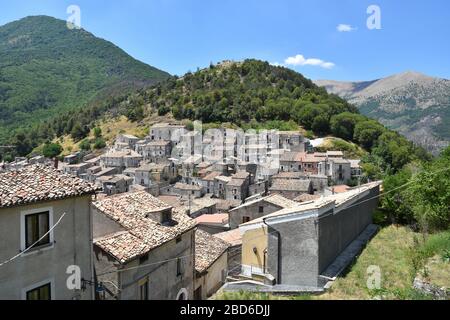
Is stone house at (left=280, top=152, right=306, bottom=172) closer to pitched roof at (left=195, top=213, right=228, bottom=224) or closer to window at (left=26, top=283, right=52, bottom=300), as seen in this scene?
pitched roof at (left=195, top=213, right=228, bottom=224)

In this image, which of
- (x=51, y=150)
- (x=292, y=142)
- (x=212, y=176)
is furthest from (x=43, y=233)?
(x=51, y=150)

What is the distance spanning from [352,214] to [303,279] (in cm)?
492

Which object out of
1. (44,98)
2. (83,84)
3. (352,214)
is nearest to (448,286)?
(352,214)

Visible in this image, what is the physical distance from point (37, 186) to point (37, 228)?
109 centimetres

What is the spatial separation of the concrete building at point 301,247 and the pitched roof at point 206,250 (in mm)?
2091

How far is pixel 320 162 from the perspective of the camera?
7044 cm

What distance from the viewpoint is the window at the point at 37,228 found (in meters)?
9.83

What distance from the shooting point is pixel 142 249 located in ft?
41.4

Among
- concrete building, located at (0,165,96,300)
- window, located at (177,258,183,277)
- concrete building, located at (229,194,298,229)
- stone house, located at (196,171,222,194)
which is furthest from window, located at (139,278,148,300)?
stone house, located at (196,171,222,194)

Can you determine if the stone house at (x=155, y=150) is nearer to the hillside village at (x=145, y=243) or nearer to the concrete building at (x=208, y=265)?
the hillside village at (x=145, y=243)

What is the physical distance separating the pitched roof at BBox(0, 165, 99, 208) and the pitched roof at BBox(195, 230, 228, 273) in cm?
777

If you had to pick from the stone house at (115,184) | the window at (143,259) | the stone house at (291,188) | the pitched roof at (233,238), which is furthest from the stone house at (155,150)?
the window at (143,259)

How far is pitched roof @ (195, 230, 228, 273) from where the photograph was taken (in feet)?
59.0
